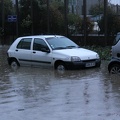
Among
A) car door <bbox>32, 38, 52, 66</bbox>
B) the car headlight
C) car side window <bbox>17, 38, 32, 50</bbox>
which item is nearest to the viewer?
the car headlight

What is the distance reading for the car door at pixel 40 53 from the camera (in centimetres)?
1530

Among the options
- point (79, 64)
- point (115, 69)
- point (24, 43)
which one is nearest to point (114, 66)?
point (115, 69)

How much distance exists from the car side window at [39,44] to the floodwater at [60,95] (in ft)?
4.03

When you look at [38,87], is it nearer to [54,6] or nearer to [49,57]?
[49,57]

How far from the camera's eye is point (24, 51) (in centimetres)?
1631

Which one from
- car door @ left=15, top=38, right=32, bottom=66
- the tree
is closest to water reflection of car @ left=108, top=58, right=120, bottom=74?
car door @ left=15, top=38, right=32, bottom=66

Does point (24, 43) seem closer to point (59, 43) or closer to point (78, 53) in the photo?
point (59, 43)

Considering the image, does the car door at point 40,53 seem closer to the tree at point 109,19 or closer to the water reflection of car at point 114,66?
the water reflection of car at point 114,66

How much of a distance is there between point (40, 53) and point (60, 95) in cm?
606

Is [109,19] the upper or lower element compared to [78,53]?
upper

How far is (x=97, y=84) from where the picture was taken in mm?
11398

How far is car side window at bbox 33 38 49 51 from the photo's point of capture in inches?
615

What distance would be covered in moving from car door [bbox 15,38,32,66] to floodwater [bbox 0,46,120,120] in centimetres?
146

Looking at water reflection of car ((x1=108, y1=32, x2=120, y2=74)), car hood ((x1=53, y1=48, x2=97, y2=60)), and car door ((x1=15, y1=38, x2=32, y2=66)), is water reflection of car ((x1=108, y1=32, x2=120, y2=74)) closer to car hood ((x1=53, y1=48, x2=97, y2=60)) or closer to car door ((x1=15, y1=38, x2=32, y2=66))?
car hood ((x1=53, y1=48, x2=97, y2=60))
